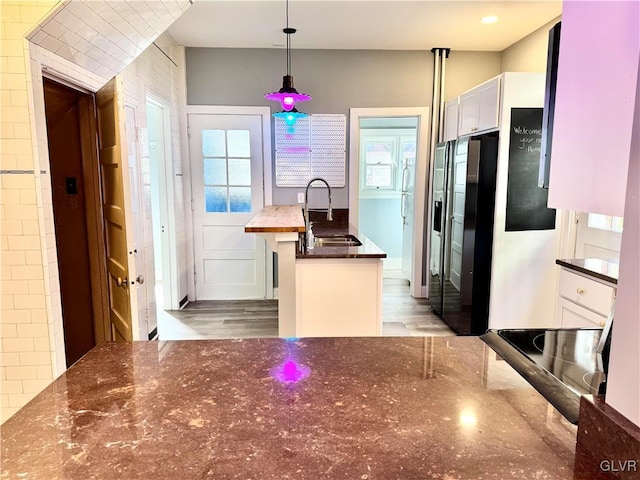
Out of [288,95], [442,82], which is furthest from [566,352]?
[442,82]

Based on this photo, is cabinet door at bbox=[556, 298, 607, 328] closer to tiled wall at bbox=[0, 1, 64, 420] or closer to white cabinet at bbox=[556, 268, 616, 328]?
white cabinet at bbox=[556, 268, 616, 328]

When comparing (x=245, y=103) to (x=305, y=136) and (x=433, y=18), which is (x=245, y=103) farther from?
(x=433, y=18)

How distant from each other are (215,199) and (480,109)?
2.81 metres

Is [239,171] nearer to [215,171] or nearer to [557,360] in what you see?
[215,171]

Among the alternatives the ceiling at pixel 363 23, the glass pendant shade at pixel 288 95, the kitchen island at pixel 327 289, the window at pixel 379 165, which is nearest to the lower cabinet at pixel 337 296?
the kitchen island at pixel 327 289

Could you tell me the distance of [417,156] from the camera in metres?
4.61

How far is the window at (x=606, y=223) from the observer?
9.28 feet

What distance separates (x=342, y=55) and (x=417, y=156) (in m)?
1.34

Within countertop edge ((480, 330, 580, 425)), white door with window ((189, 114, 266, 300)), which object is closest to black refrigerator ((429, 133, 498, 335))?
white door with window ((189, 114, 266, 300))

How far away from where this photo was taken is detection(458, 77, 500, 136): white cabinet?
321 cm

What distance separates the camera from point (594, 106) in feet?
2.50

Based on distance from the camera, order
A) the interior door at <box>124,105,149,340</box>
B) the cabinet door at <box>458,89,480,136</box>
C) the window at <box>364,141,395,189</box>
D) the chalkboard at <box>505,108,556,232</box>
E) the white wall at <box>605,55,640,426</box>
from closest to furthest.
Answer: the white wall at <box>605,55,640,426</box> < the interior door at <box>124,105,149,340</box> < the chalkboard at <box>505,108,556,232</box> < the cabinet door at <box>458,89,480,136</box> < the window at <box>364,141,395,189</box>

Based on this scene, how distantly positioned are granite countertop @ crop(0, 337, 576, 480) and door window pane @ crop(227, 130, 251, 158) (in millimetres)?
3579

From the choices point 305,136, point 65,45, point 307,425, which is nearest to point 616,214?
point 307,425
